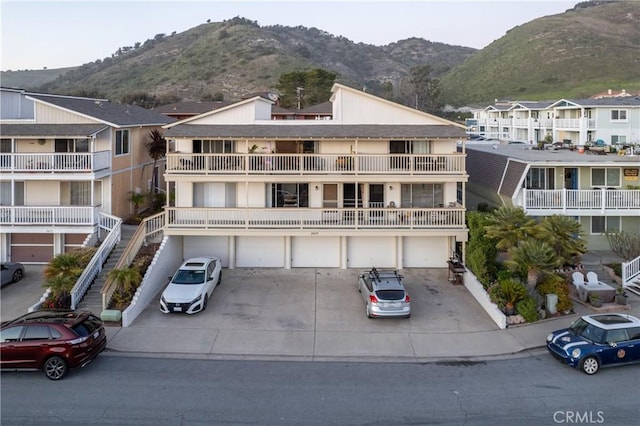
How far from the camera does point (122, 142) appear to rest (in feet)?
94.5

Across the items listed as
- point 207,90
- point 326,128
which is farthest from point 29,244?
point 207,90

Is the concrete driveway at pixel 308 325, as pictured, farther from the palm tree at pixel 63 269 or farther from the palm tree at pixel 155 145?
the palm tree at pixel 155 145

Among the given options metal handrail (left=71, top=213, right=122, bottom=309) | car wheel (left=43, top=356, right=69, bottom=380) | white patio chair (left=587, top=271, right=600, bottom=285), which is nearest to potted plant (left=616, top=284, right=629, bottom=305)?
white patio chair (left=587, top=271, right=600, bottom=285)

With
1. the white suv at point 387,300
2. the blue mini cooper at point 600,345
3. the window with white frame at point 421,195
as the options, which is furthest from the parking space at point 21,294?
the blue mini cooper at point 600,345

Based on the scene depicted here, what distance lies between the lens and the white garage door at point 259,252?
2497cm

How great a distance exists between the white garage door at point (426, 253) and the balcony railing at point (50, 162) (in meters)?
16.0

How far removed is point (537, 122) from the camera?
182ft

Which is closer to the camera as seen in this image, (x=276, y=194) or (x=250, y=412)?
(x=250, y=412)

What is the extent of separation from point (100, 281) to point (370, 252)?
40.4ft

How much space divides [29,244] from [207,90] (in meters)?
68.1

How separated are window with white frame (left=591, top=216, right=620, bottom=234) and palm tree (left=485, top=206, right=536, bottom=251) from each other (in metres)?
7.53

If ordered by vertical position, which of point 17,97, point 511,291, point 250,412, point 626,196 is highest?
point 17,97

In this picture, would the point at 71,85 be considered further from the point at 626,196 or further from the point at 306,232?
the point at 626,196

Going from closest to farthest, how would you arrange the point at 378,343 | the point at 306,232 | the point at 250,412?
the point at 250,412 → the point at 378,343 → the point at 306,232
